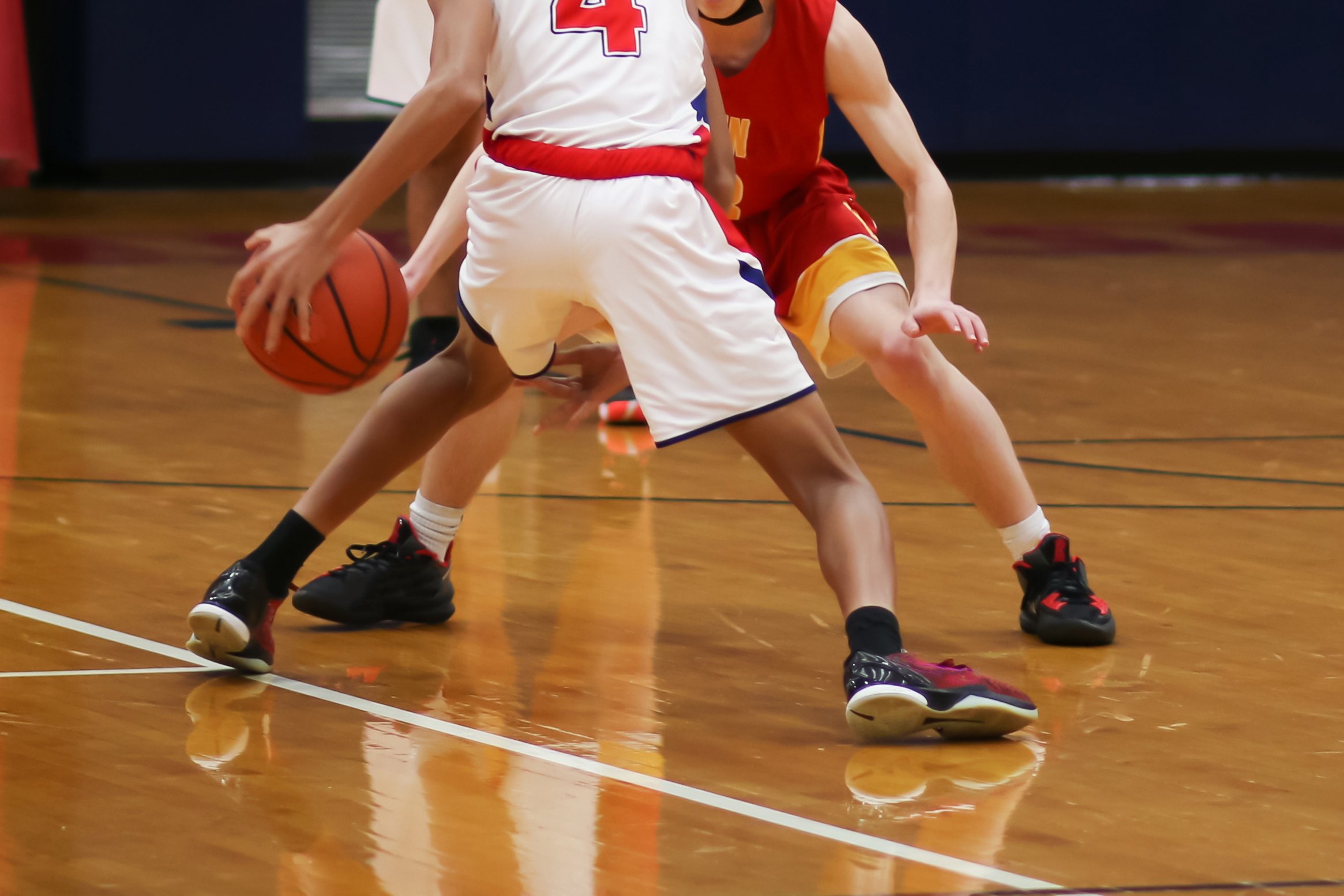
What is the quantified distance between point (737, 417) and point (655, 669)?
1.78 feet

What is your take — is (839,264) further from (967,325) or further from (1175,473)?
(1175,473)

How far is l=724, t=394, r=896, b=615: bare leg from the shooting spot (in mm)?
3158

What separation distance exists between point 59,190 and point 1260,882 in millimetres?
9959

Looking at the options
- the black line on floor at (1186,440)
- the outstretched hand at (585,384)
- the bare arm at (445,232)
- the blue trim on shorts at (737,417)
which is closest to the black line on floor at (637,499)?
the black line on floor at (1186,440)

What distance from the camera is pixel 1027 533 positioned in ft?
12.4

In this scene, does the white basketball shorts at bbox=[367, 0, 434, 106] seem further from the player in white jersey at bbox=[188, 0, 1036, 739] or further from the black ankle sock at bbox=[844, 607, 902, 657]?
the black ankle sock at bbox=[844, 607, 902, 657]

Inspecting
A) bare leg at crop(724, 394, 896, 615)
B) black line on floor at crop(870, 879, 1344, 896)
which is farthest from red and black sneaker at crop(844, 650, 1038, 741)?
black line on floor at crop(870, 879, 1344, 896)

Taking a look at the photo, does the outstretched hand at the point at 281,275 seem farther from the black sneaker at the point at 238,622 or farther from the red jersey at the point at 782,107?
the red jersey at the point at 782,107

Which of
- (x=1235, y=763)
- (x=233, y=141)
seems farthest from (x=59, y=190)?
(x=1235, y=763)

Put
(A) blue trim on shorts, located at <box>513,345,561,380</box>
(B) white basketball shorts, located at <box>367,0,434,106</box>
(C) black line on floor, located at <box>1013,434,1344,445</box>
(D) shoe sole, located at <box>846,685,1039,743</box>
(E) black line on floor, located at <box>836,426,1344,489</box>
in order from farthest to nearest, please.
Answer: (B) white basketball shorts, located at <box>367,0,434,106</box>, (C) black line on floor, located at <box>1013,434,1344,445</box>, (E) black line on floor, located at <box>836,426,1344,489</box>, (A) blue trim on shorts, located at <box>513,345,561,380</box>, (D) shoe sole, located at <box>846,685,1039,743</box>

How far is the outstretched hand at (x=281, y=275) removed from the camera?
118 inches

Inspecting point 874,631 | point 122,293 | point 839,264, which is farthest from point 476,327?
point 122,293

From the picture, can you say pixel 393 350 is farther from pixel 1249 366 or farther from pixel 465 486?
pixel 1249 366

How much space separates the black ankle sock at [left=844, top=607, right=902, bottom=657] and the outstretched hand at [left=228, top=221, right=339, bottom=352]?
91 centimetres
